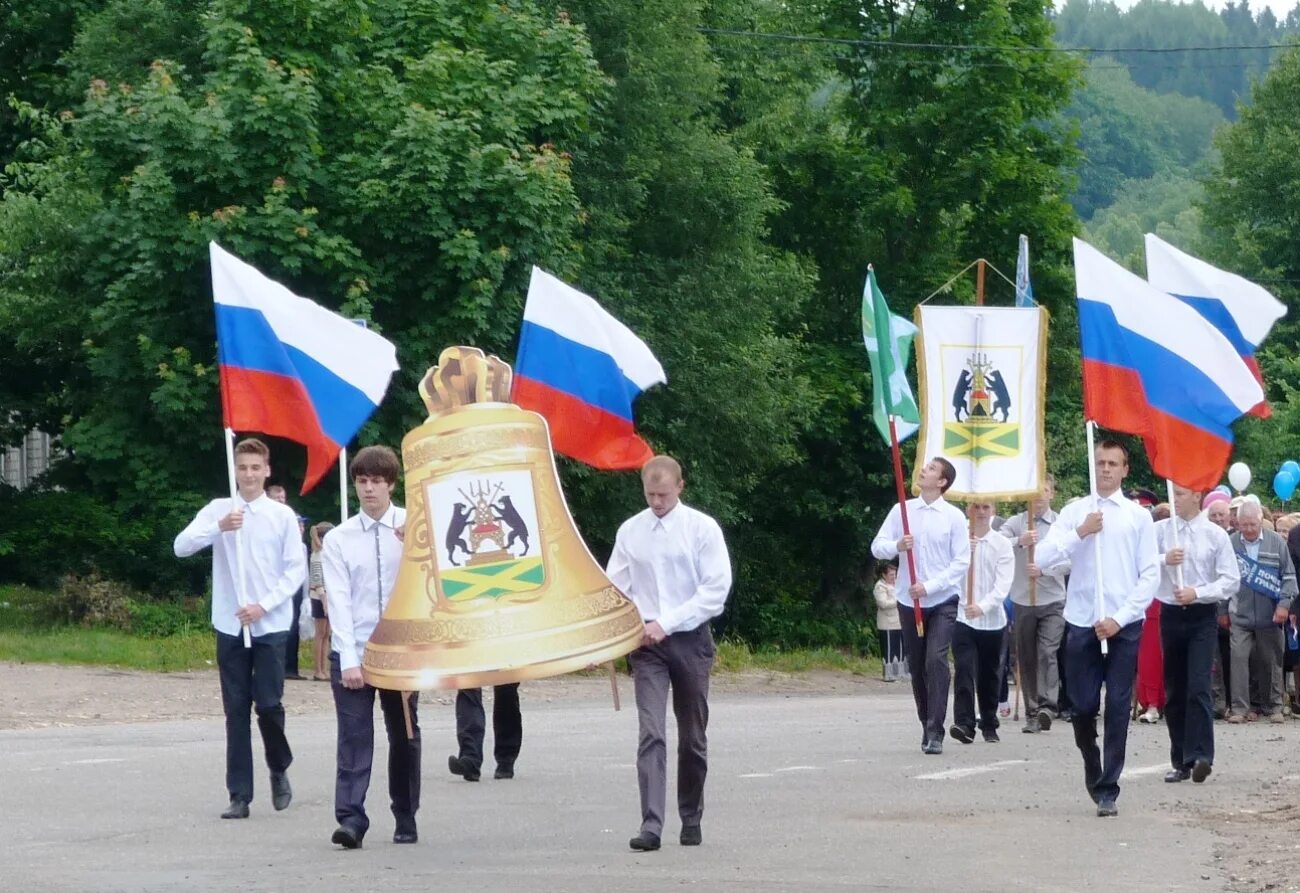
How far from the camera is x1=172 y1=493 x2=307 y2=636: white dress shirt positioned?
1138 cm

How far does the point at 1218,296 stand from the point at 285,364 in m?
5.73

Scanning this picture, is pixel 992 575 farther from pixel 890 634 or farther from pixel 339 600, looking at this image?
pixel 890 634

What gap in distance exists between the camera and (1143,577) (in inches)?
459

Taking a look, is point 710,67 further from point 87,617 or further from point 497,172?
point 87,617

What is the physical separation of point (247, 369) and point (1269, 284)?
4857cm

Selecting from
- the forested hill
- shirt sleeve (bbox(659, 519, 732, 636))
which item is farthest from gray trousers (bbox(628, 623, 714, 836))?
the forested hill

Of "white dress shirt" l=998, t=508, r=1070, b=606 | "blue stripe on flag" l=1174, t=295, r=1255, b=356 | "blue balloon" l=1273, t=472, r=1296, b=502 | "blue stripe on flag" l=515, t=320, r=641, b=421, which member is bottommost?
"white dress shirt" l=998, t=508, r=1070, b=606

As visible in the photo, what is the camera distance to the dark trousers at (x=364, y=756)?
33.1ft

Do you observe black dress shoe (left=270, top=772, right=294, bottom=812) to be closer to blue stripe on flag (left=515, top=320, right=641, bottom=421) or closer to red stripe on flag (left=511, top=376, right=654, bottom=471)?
red stripe on flag (left=511, top=376, right=654, bottom=471)

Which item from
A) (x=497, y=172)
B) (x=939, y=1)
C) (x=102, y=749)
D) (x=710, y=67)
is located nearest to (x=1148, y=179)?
(x=939, y=1)

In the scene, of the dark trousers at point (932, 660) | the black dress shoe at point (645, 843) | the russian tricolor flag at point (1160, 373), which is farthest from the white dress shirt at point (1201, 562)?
the black dress shoe at point (645, 843)

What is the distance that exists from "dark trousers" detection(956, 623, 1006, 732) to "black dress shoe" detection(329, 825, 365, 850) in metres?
6.83

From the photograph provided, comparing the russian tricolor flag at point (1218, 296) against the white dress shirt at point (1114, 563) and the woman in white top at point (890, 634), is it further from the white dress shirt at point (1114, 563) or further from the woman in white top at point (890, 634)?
the woman in white top at point (890, 634)

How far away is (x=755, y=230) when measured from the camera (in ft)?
114
